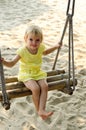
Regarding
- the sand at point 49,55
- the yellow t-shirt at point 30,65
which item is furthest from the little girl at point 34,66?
the sand at point 49,55

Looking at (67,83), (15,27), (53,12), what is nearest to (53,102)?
(67,83)

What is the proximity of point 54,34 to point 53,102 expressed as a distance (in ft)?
7.74

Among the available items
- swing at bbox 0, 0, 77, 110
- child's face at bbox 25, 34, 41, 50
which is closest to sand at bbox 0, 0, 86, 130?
swing at bbox 0, 0, 77, 110

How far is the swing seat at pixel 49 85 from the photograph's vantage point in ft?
8.18

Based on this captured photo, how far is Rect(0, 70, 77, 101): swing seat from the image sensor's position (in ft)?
8.18

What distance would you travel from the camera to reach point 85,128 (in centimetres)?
304

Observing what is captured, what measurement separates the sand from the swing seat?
18.4 inches

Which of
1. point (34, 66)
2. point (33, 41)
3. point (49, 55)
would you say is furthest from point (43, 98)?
point (49, 55)

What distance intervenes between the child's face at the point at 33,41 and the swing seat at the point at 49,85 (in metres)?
0.30

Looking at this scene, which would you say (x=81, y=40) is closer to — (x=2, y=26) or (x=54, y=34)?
(x=54, y=34)

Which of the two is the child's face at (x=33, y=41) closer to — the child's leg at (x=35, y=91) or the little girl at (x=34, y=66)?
the little girl at (x=34, y=66)

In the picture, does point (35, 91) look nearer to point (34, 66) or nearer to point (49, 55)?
point (34, 66)

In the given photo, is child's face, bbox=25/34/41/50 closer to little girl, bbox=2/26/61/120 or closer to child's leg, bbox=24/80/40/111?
little girl, bbox=2/26/61/120

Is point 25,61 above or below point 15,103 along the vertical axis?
above
